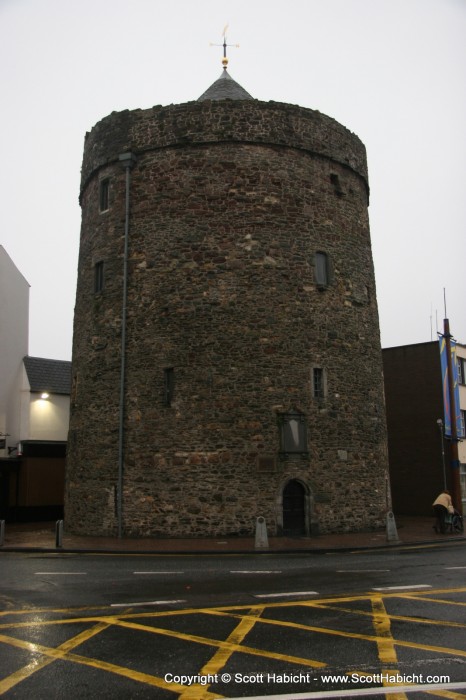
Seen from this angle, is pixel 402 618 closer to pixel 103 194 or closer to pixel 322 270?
pixel 322 270

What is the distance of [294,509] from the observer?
1997 centimetres

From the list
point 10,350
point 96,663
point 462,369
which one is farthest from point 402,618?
point 10,350

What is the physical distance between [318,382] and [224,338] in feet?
10.9

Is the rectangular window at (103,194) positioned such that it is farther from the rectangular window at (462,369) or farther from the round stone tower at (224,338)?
the rectangular window at (462,369)

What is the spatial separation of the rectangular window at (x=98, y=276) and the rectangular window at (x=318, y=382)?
7.59 meters

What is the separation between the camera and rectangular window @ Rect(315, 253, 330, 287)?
21547mm

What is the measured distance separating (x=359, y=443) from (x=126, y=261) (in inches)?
369

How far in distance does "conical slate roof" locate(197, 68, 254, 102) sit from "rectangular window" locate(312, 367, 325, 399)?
398 inches

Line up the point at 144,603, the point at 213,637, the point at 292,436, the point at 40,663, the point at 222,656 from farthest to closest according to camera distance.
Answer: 1. the point at 292,436
2. the point at 144,603
3. the point at 213,637
4. the point at 222,656
5. the point at 40,663

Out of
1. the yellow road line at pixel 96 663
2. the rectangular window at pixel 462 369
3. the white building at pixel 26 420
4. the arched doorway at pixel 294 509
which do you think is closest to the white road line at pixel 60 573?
the yellow road line at pixel 96 663

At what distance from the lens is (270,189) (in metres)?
21.3

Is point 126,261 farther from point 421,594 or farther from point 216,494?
point 421,594

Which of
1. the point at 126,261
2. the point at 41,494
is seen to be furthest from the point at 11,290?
the point at 126,261

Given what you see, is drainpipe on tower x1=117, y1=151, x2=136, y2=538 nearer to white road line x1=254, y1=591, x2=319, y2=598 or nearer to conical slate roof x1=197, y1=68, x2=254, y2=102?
conical slate roof x1=197, y1=68, x2=254, y2=102
